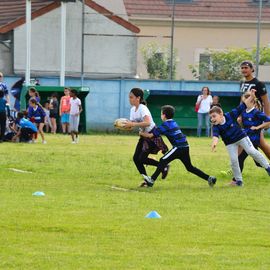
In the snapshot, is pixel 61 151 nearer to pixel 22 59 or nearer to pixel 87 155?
pixel 87 155

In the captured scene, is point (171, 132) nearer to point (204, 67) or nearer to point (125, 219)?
point (125, 219)

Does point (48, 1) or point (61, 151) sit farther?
point (48, 1)

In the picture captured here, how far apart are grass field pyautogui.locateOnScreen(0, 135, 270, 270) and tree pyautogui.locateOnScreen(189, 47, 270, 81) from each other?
25.0 m

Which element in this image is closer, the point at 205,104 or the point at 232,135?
the point at 232,135

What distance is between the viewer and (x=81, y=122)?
129ft

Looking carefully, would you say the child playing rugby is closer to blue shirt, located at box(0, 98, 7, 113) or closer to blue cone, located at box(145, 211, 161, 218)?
blue cone, located at box(145, 211, 161, 218)

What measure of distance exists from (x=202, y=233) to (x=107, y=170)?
29.9 ft

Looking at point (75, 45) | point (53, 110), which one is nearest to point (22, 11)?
point (75, 45)

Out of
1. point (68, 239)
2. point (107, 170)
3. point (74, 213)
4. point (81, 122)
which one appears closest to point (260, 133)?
point (107, 170)

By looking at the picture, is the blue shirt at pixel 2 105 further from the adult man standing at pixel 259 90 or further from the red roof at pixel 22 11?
the adult man standing at pixel 259 90

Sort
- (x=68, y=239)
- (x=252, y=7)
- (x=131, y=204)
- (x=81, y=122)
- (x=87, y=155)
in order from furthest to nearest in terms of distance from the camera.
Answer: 1. (x=252, y=7)
2. (x=81, y=122)
3. (x=87, y=155)
4. (x=131, y=204)
5. (x=68, y=239)

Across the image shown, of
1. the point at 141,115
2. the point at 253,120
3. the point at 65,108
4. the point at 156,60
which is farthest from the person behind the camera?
the point at 156,60

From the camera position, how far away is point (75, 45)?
145 ft

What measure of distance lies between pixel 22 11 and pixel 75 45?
8.77ft
